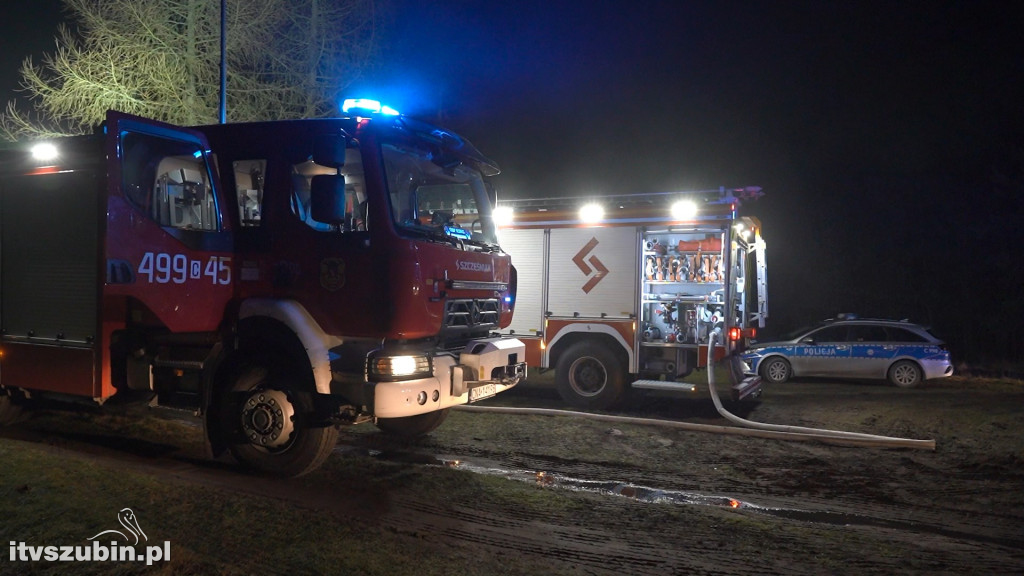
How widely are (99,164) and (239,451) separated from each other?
8.93 feet

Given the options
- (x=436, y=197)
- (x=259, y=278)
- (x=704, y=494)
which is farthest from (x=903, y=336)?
(x=259, y=278)

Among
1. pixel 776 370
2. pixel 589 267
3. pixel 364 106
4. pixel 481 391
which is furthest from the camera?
pixel 776 370

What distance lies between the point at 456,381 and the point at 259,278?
192 cm

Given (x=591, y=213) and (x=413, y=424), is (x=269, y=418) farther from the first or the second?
(x=591, y=213)

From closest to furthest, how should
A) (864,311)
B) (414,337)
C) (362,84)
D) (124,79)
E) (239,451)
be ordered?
(414,337) < (239,451) < (124,79) < (362,84) < (864,311)

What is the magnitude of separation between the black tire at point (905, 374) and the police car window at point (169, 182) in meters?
12.5

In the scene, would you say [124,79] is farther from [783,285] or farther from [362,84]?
[783,285]

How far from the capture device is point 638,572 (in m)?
4.10

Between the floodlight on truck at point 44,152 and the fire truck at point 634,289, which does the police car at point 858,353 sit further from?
the floodlight on truck at point 44,152

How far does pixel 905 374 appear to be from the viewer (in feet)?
43.7

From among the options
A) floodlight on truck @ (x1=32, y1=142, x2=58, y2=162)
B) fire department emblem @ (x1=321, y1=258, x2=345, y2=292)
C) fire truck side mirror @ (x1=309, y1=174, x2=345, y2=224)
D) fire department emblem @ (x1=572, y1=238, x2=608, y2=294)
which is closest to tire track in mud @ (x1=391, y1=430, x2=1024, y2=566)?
fire department emblem @ (x1=321, y1=258, x2=345, y2=292)

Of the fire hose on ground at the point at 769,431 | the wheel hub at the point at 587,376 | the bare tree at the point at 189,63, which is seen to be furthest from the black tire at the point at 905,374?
the bare tree at the point at 189,63

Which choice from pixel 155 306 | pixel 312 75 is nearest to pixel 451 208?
pixel 155 306

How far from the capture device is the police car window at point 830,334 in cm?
1376
